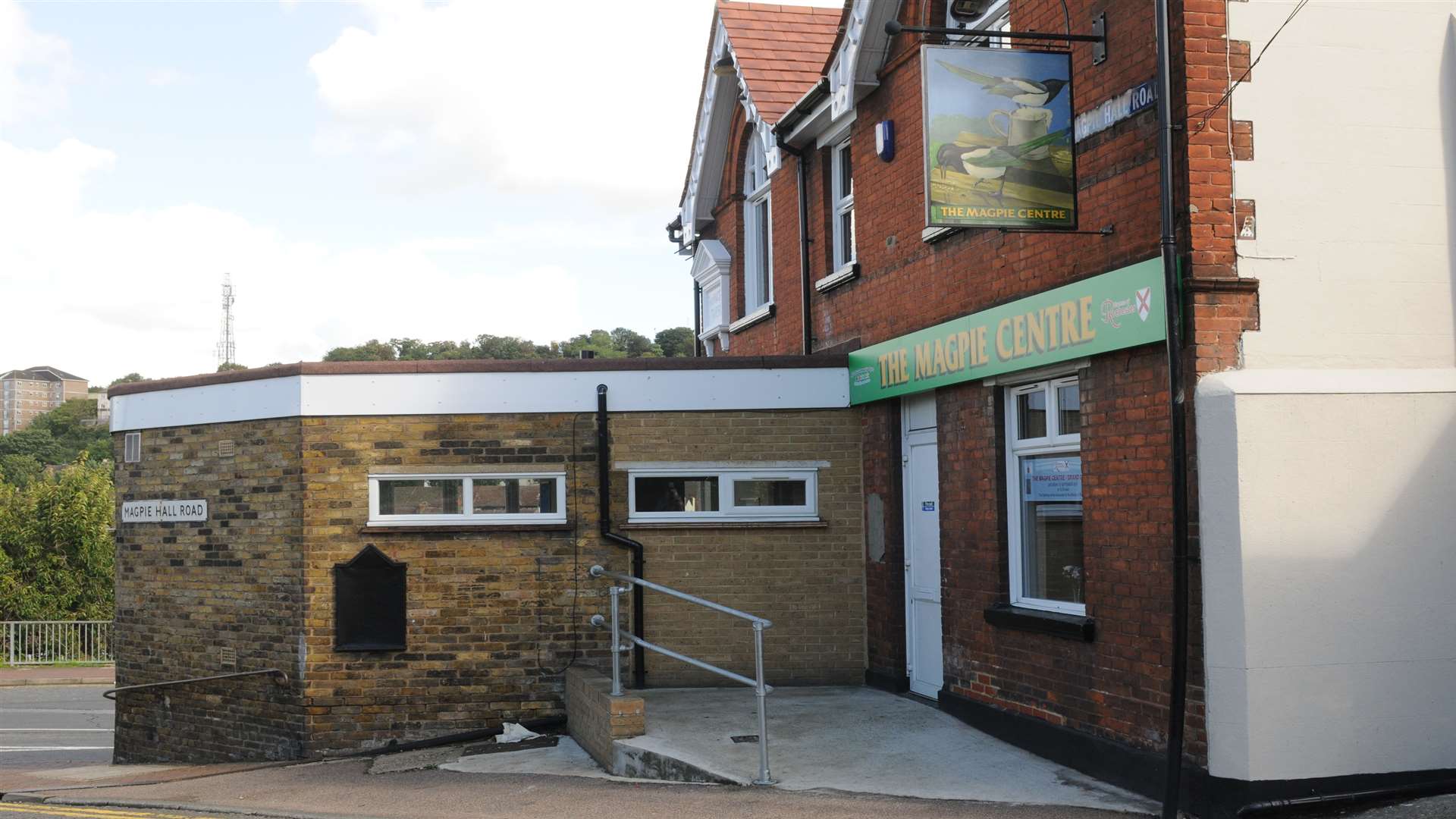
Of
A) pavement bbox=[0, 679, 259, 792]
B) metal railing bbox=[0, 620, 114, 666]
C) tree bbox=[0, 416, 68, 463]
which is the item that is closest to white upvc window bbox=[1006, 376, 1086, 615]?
pavement bbox=[0, 679, 259, 792]

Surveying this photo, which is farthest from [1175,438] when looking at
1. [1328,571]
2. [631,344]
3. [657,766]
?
[631,344]

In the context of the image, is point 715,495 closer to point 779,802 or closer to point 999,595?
point 999,595

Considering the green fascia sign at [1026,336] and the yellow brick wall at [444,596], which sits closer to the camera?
the green fascia sign at [1026,336]

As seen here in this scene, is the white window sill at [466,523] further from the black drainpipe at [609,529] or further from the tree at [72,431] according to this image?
the tree at [72,431]

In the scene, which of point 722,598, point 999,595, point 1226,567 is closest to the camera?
point 1226,567

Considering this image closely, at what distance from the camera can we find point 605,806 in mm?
8070

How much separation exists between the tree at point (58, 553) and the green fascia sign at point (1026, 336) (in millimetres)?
31931

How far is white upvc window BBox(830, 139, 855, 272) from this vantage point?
12.8 m

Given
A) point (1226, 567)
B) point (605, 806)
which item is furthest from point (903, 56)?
point (605, 806)

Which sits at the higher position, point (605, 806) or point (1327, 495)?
point (1327, 495)

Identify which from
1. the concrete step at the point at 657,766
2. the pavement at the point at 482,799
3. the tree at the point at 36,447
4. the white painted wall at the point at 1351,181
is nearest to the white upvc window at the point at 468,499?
the pavement at the point at 482,799

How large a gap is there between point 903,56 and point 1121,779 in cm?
592

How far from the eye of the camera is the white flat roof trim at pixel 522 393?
452 inches

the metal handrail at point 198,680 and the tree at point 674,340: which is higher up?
the tree at point 674,340
